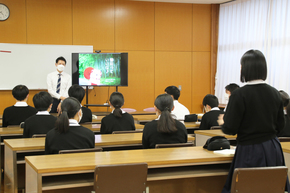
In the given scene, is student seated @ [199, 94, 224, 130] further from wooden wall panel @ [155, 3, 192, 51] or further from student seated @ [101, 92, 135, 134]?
wooden wall panel @ [155, 3, 192, 51]

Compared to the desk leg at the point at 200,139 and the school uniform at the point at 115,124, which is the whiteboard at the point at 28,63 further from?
the desk leg at the point at 200,139

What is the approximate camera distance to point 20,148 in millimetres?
2615

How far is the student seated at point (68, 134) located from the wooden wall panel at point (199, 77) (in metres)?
5.99

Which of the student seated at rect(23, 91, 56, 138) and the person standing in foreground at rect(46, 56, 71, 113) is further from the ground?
the person standing in foreground at rect(46, 56, 71, 113)

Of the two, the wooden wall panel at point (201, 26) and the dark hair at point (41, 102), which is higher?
the wooden wall panel at point (201, 26)

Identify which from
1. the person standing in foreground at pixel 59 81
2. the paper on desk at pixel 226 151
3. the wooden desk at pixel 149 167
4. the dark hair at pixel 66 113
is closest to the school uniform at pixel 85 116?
the dark hair at pixel 66 113

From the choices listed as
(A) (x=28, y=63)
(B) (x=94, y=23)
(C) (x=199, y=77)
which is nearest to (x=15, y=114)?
(A) (x=28, y=63)

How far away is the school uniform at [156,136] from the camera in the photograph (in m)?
2.74

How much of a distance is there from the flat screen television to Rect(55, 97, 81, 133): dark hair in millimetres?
4405

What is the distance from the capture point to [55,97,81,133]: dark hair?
2391mm

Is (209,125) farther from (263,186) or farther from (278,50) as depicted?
(278,50)

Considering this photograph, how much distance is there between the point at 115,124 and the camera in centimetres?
367

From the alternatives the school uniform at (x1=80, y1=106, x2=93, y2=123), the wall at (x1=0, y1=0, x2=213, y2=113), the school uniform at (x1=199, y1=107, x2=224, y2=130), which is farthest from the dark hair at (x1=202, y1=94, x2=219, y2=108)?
the wall at (x1=0, y1=0, x2=213, y2=113)

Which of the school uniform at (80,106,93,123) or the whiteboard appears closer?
the school uniform at (80,106,93,123)
